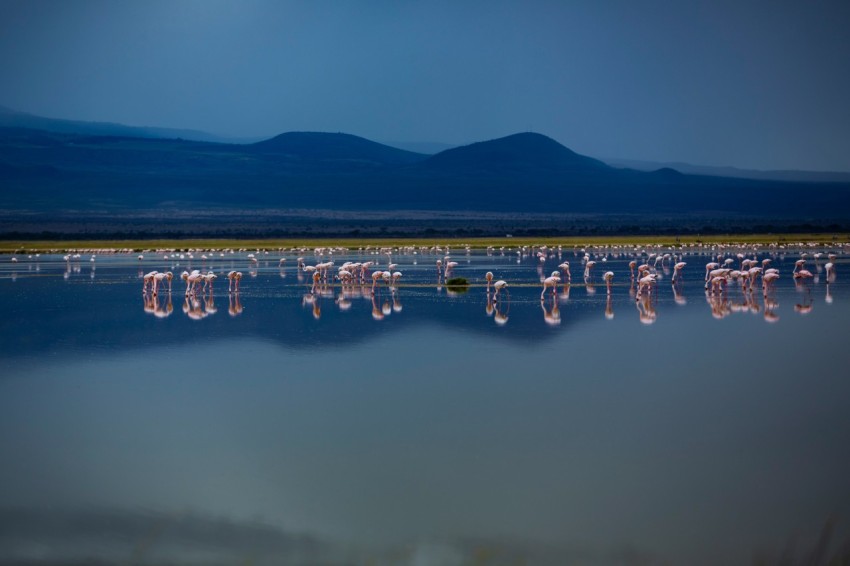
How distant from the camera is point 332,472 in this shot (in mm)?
7789

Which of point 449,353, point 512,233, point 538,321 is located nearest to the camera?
point 449,353

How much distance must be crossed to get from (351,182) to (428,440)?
408 ft

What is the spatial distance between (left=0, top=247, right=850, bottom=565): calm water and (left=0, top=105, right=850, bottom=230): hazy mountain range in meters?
100

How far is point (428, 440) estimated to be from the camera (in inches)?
341

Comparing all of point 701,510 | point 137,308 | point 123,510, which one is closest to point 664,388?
point 701,510

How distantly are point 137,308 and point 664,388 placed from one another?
462 inches

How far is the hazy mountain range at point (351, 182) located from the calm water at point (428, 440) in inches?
3949

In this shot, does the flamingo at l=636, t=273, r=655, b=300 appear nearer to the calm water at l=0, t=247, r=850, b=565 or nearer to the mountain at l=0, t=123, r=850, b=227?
the calm water at l=0, t=247, r=850, b=565

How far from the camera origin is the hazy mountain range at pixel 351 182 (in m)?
121

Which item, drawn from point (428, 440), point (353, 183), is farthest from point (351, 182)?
point (428, 440)

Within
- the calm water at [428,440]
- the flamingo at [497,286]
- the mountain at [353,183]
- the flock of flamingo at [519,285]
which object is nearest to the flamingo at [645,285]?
the flock of flamingo at [519,285]

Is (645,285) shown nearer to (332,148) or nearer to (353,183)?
(353,183)

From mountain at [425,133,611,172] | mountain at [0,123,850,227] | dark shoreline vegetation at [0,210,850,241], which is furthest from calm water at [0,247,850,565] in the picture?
mountain at [425,133,611,172]

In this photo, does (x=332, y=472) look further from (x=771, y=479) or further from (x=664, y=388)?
(x=664, y=388)
